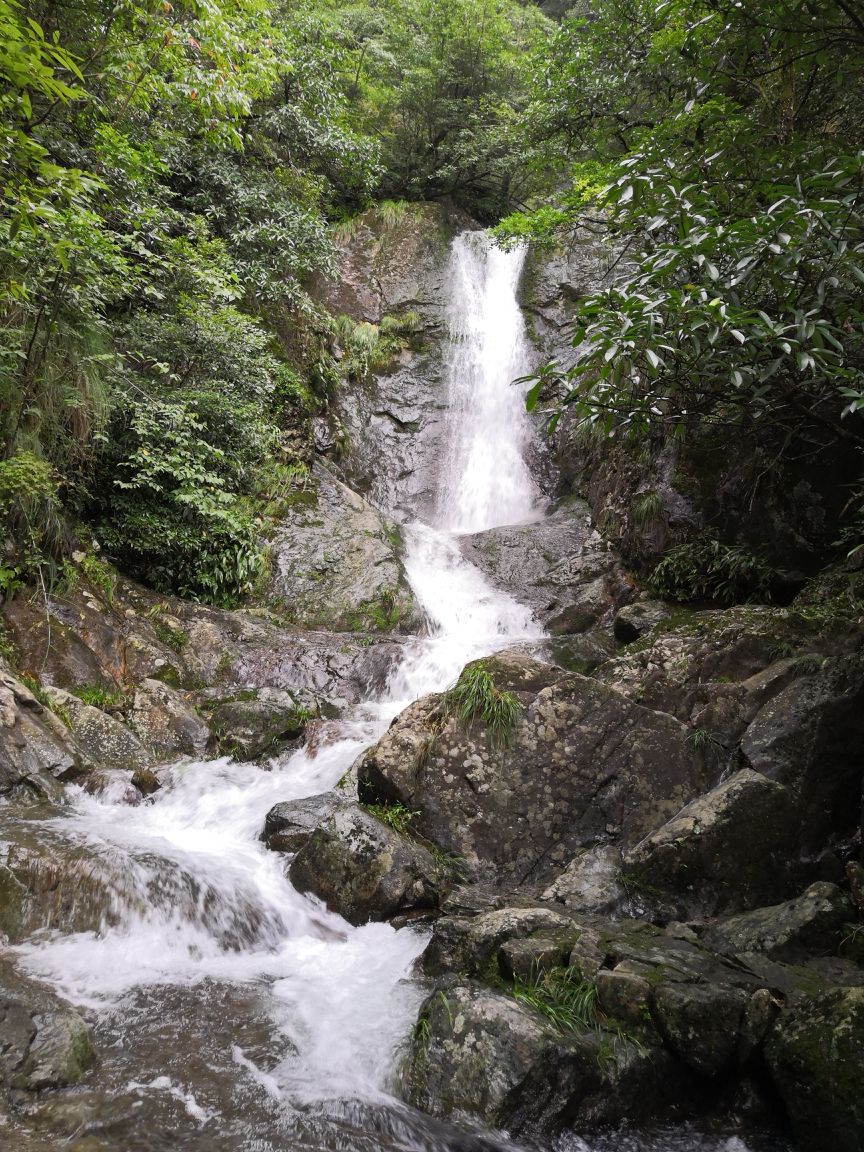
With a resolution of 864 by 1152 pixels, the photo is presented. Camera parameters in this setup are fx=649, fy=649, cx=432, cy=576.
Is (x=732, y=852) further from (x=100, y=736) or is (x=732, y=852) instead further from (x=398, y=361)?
(x=398, y=361)

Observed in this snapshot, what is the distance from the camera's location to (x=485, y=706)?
5871mm

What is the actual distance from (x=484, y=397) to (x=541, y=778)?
12.3 m

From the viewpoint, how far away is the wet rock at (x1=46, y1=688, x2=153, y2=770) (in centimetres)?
637

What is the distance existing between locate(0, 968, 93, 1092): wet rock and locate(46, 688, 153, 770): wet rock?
3.33m

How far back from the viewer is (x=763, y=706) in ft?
18.2

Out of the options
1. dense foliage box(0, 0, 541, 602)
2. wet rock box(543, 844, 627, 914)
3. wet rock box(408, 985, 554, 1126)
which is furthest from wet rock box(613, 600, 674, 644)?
wet rock box(408, 985, 554, 1126)

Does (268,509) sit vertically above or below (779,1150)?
above

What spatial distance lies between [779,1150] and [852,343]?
185 inches

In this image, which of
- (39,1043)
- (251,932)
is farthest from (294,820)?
(39,1043)

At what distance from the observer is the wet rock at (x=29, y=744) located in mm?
5461

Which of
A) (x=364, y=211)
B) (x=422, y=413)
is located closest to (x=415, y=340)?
(x=422, y=413)

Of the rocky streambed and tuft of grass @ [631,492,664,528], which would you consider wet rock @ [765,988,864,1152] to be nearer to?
the rocky streambed

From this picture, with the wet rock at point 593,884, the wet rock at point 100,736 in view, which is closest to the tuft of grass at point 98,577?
the wet rock at point 100,736

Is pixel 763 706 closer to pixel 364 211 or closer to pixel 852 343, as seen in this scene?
pixel 852 343
